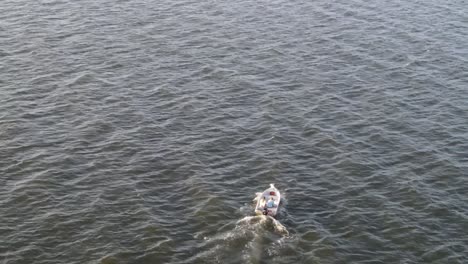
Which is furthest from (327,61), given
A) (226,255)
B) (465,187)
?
(226,255)

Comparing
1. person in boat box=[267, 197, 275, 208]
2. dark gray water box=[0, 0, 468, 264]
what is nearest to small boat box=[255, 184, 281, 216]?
person in boat box=[267, 197, 275, 208]

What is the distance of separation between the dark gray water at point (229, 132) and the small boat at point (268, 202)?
35.7 inches

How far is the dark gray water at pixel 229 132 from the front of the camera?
53.3 m

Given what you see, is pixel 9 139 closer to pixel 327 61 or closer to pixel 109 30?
pixel 109 30

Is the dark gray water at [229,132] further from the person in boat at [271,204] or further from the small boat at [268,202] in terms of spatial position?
the person in boat at [271,204]

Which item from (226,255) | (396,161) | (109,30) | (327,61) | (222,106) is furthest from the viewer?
(109,30)

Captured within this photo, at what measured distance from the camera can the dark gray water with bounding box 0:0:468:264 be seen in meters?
53.3

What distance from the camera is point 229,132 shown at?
6950 cm

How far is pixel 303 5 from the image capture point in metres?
105

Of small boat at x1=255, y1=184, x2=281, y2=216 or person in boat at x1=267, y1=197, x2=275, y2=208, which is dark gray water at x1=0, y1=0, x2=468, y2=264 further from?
person in boat at x1=267, y1=197, x2=275, y2=208

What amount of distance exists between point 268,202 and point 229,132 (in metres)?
16.3

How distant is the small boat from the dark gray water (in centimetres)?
91

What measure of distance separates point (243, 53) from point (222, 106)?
15.0 m

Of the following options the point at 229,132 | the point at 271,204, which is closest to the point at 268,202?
the point at 271,204
